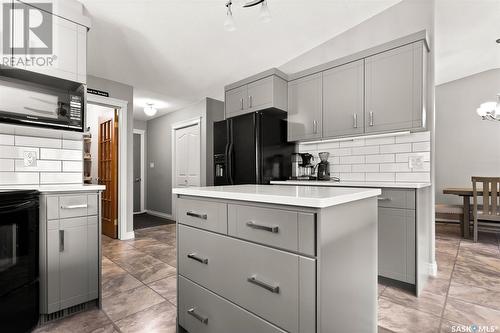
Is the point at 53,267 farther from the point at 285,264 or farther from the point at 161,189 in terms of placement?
the point at 161,189

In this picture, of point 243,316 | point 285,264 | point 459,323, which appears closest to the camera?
point 285,264

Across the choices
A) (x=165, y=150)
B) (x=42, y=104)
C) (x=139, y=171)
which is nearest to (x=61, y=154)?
(x=42, y=104)

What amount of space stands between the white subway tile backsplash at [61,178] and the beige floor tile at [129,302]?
1025mm

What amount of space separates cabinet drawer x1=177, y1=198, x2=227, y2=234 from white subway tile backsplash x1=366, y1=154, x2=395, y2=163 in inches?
89.4

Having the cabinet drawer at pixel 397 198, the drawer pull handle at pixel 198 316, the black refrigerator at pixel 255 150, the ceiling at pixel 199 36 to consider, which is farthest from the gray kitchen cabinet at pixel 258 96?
the drawer pull handle at pixel 198 316

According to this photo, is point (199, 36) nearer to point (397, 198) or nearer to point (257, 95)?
point (257, 95)

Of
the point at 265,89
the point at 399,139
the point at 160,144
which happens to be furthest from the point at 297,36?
the point at 160,144

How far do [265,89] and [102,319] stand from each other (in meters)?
2.89

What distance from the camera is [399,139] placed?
2.75 metres

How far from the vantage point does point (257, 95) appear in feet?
11.4

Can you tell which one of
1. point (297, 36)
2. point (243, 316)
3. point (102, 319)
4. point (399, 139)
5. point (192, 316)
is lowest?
point (102, 319)

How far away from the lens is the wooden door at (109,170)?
3.99 metres

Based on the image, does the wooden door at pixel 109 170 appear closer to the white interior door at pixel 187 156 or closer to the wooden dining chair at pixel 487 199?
the white interior door at pixel 187 156

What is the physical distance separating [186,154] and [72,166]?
3.09 metres
